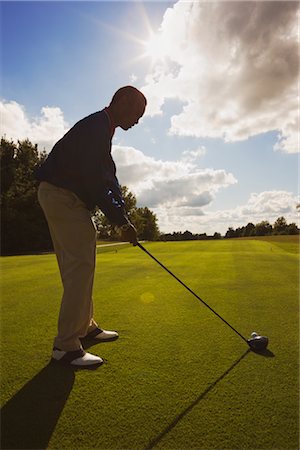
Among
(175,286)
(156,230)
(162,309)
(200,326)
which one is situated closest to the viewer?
(200,326)

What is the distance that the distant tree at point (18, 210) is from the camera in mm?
36325

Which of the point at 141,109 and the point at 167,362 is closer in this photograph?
the point at 167,362

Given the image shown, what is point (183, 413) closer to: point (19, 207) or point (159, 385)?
point (159, 385)

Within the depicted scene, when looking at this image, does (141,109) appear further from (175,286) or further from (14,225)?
(14,225)

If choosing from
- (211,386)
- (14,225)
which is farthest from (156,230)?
(211,386)

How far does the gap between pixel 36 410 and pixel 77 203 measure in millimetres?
1883

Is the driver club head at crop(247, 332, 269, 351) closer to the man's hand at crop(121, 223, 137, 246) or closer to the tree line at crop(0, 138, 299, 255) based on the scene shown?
the man's hand at crop(121, 223, 137, 246)

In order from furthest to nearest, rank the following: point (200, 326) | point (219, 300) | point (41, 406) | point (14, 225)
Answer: point (14, 225) → point (219, 300) → point (200, 326) → point (41, 406)

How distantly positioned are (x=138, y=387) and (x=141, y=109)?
290cm

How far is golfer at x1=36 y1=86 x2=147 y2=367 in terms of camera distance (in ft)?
10.4

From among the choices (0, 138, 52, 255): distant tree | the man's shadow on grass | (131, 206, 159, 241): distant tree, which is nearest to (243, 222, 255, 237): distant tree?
(131, 206, 159, 241): distant tree

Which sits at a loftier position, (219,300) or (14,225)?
(14,225)

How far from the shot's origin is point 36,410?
7.11 feet

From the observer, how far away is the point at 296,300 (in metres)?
5.45
